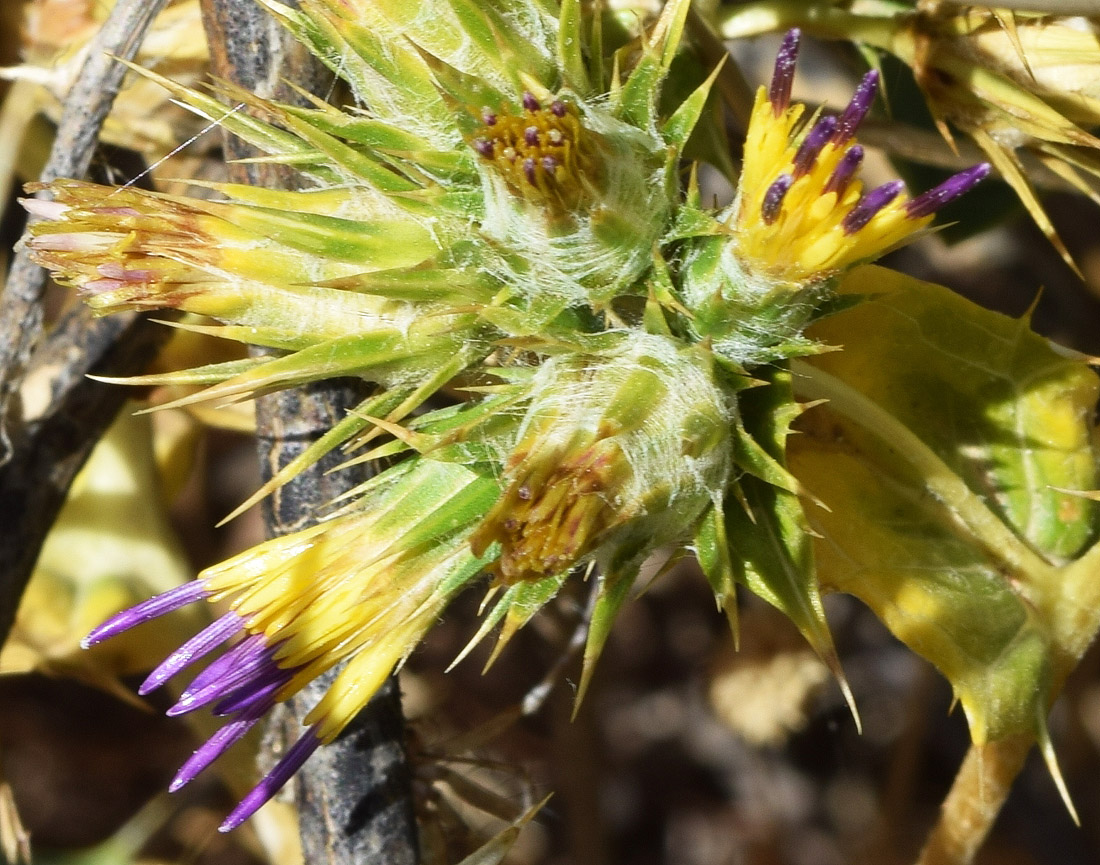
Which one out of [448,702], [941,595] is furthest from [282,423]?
[448,702]

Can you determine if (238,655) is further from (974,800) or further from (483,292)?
(974,800)

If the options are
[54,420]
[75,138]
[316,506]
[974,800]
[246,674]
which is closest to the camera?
[246,674]

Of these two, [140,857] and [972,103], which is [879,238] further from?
[140,857]

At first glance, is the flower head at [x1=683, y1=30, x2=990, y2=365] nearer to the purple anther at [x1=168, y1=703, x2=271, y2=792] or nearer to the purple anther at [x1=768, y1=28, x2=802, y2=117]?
A: the purple anther at [x1=768, y1=28, x2=802, y2=117]

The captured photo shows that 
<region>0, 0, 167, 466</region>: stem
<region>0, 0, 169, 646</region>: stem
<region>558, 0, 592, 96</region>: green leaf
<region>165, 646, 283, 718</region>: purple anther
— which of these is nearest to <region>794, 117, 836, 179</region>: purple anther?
<region>558, 0, 592, 96</region>: green leaf

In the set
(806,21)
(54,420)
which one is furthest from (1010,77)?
(54,420)

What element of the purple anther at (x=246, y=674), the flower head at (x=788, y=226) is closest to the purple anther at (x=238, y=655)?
the purple anther at (x=246, y=674)
